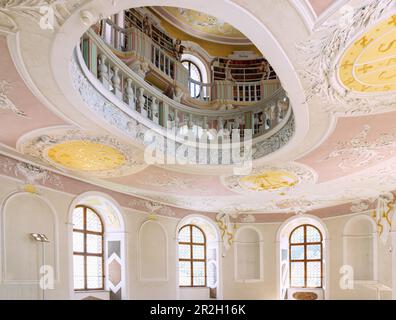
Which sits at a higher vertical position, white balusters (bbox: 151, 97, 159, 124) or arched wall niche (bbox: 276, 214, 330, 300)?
white balusters (bbox: 151, 97, 159, 124)

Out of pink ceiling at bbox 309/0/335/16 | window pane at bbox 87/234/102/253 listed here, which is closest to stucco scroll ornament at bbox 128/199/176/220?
window pane at bbox 87/234/102/253

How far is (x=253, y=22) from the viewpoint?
4.09 meters

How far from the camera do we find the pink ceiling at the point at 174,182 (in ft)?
32.7

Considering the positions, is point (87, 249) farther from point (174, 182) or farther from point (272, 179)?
point (272, 179)

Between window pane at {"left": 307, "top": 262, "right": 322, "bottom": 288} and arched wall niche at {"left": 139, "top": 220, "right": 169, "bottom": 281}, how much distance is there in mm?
6565

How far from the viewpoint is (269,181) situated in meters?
11.0

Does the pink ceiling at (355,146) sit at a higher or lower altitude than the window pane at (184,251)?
higher

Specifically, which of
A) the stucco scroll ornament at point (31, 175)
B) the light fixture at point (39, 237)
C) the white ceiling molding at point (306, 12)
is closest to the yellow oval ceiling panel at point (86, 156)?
the stucco scroll ornament at point (31, 175)

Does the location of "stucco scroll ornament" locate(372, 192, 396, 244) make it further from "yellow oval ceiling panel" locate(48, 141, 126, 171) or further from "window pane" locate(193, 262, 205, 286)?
"yellow oval ceiling panel" locate(48, 141, 126, 171)

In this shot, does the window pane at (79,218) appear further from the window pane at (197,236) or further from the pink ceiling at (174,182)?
the window pane at (197,236)

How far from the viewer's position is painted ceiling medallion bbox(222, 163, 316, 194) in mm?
9742

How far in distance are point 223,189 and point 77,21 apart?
8548 millimetres

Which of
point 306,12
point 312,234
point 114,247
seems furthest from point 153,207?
point 306,12

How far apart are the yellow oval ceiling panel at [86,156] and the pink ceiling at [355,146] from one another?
173 inches
